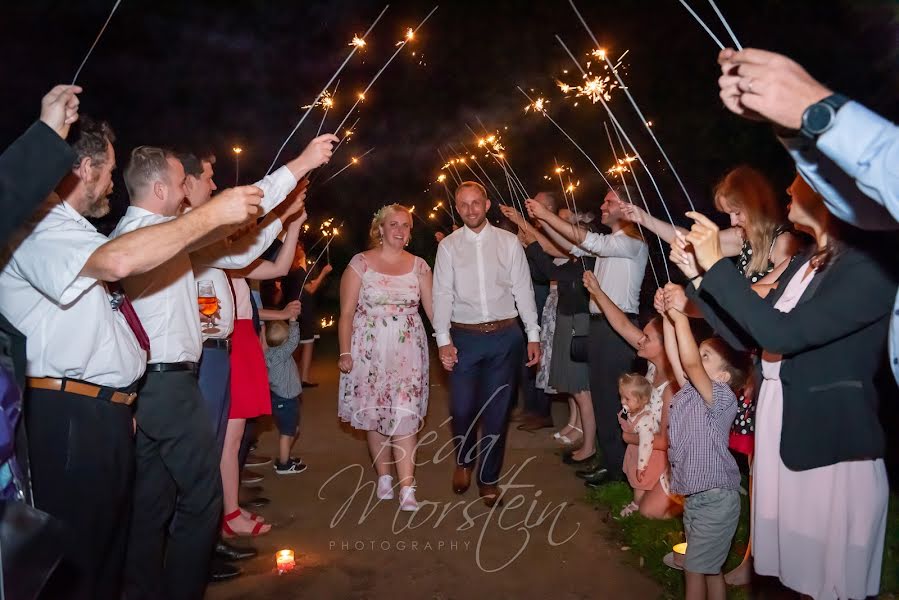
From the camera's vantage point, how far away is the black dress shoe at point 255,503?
518 centimetres

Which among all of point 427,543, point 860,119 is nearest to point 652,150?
point 427,543

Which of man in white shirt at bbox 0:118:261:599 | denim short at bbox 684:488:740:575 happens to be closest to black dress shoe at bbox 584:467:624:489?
denim short at bbox 684:488:740:575

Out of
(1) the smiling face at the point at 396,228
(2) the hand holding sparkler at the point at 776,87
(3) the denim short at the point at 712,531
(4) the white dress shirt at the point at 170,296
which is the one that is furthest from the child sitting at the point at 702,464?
(1) the smiling face at the point at 396,228

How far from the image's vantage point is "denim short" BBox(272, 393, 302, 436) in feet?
19.5

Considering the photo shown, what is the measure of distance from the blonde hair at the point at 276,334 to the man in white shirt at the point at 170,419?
8.73 feet

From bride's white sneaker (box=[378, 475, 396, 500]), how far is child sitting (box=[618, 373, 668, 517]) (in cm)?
182

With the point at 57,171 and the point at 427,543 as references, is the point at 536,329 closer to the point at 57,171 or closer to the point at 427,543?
the point at 427,543

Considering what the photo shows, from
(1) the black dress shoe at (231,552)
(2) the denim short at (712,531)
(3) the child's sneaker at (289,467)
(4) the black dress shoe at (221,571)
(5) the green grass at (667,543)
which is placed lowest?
(5) the green grass at (667,543)

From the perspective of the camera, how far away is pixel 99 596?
2.67 metres

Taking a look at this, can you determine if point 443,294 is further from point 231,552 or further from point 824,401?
point 824,401

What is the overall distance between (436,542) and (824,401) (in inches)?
113

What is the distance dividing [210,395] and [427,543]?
1.76 m

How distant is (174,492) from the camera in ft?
11.0

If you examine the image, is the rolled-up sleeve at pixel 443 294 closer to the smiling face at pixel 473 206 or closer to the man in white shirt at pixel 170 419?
the smiling face at pixel 473 206
